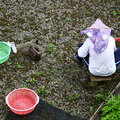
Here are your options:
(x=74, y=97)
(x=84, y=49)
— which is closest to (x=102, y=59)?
(x=84, y=49)

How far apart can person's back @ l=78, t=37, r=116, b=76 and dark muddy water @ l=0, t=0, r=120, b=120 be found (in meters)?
0.59

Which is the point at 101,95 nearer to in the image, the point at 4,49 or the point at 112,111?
the point at 112,111

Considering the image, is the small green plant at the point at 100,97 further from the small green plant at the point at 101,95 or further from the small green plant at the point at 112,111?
the small green plant at the point at 112,111

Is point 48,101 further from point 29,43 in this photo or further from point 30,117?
point 29,43

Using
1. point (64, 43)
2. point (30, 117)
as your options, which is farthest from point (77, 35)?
point (30, 117)

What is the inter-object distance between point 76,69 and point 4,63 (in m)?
1.66

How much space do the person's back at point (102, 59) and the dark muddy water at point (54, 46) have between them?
0.59 metres

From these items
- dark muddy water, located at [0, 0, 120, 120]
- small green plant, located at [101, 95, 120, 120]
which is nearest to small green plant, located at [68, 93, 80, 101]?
dark muddy water, located at [0, 0, 120, 120]

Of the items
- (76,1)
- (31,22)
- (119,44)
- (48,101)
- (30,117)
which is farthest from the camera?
(76,1)

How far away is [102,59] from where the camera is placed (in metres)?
3.74

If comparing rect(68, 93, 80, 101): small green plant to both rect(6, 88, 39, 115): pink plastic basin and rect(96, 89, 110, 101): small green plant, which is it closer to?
rect(96, 89, 110, 101): small green plant

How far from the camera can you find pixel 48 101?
4000 mm

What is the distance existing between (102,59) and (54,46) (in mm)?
1637

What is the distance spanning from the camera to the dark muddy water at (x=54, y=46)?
413 cm
